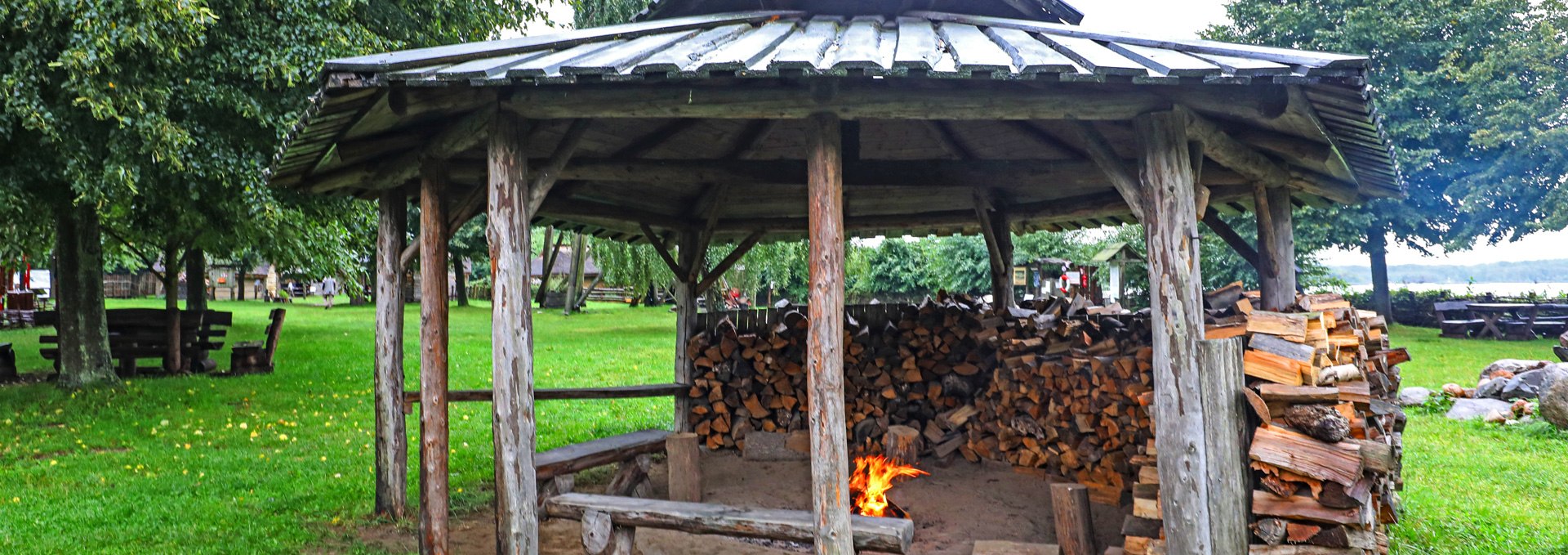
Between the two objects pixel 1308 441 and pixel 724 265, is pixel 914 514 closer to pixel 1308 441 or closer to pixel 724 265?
pixel 1308 441

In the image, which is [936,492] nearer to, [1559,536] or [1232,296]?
[1232,296]

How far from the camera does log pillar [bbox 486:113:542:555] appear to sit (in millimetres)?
4043

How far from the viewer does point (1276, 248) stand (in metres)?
5.65

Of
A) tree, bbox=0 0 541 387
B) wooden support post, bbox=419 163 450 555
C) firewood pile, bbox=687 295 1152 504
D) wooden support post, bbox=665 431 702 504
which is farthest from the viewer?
tree, bbox=0 0 541 387

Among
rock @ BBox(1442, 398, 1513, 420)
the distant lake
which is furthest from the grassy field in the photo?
the distant lake

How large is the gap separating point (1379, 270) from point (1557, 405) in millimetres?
13760

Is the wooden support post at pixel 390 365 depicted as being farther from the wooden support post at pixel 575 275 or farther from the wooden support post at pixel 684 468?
the wooden support post at pixel 575 275

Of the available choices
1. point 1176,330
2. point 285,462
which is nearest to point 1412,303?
point 1176,330

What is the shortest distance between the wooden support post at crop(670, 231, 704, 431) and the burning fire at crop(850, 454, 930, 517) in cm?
168

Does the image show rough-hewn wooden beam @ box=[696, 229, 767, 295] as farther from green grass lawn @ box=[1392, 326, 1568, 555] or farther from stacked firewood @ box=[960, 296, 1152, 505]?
green grass lawn @ box=[1392, 326, 1568, 555]

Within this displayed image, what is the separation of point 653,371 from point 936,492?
8428 mm

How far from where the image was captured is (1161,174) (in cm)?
386

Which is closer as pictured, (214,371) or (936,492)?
(936,492)

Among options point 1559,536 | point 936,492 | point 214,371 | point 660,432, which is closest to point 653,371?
point 214,371
